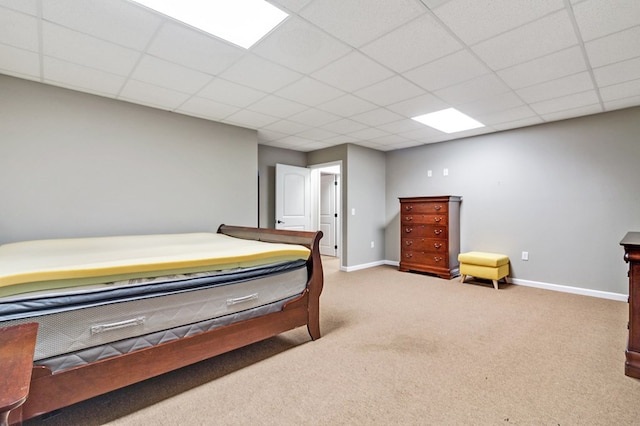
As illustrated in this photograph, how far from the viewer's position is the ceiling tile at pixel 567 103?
10.2ft

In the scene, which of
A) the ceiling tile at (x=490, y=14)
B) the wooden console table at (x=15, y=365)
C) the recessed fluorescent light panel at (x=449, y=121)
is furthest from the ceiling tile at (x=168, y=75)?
the recessed fluorescent light panel at (x=449, y=121)

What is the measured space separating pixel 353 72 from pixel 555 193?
132 inches

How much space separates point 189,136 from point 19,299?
2931 mm

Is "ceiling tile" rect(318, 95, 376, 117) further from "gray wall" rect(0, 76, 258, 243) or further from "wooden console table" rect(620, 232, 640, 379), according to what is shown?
"wooden console table" rect(620, 232, 640, 379)

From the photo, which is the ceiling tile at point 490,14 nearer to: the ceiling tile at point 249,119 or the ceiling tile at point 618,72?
the ceiling tile at point 618,72

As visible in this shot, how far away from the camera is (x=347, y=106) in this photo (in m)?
3.43

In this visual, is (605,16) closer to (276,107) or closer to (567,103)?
(567,103)

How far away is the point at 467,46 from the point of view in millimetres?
2188

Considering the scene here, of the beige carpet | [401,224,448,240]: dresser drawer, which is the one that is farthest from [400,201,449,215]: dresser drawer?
the beige carpet

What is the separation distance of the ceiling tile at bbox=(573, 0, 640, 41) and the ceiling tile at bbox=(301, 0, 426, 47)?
984mm

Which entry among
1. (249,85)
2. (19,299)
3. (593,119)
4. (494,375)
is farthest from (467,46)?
(19,299)

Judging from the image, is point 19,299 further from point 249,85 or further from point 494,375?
point 494,375

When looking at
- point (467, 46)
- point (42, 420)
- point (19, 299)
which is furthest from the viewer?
point (467, 46)

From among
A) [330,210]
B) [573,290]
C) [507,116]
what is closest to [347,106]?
[507,116]
